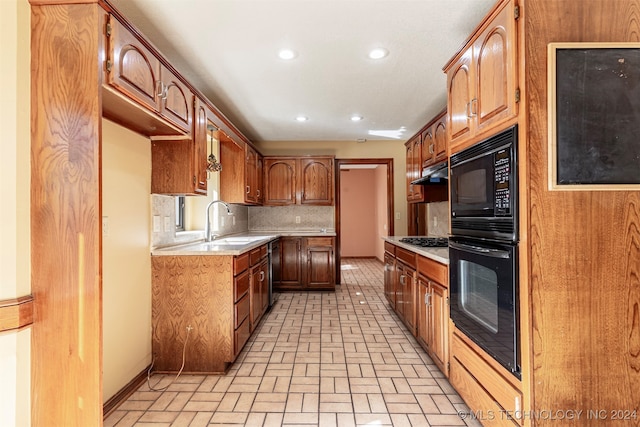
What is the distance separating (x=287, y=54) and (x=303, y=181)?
2685 millimetres

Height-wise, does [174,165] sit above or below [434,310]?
above

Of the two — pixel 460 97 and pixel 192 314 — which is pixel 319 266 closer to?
pixel 192 314

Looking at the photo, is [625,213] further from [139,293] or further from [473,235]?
[139,293]

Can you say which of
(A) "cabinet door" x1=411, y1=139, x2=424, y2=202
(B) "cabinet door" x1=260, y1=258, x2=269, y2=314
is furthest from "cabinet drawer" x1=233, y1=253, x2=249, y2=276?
(A) "cabinet door" x1=411, y1=139, x2=424, y2=202

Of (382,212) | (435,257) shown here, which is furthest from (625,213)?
(382,212)

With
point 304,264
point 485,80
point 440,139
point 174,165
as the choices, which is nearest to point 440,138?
point 440,139

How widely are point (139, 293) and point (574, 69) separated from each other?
275 centimetres

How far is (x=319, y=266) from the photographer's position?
466 centimetres

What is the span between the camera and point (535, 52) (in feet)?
4.20

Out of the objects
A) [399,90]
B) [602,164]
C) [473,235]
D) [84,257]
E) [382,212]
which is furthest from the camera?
[382,212]

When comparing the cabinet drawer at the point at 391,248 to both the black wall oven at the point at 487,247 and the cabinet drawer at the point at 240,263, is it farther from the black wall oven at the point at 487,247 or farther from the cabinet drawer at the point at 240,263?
the cabinet drawer at the point at 240,263

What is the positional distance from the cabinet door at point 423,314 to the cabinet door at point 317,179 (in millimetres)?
2588

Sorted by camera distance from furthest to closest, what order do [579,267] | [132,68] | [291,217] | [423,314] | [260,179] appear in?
[291,217] → [260,179] → [423,314] → [132,68] → [579,267]

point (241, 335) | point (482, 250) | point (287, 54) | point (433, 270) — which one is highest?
point (287, 54)
